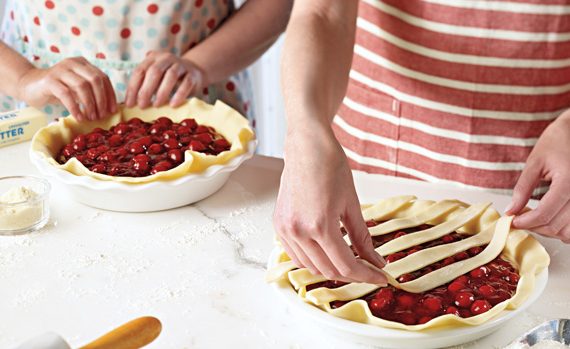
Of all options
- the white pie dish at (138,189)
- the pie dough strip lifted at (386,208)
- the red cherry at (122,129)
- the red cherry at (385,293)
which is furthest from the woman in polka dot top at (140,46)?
the red cherry at (385,293)

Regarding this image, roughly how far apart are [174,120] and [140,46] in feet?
1.16

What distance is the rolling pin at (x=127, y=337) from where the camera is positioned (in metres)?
1.00

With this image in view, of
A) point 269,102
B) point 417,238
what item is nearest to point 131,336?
point 417,238

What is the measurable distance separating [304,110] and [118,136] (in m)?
0.61

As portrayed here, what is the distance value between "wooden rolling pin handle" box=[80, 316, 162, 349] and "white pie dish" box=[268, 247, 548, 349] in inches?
8.5

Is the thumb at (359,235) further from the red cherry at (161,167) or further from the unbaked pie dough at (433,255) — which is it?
the red cherry at (161,167)

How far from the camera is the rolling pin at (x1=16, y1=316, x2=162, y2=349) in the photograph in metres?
1.00

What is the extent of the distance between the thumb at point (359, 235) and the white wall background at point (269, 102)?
2302 mm

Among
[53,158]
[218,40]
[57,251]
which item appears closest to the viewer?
[57,251]

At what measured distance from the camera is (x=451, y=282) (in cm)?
124

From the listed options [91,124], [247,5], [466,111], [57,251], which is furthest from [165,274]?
[247,5]

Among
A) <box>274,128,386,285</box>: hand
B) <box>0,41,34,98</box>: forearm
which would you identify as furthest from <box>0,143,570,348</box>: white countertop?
<box>0,41,34,98</box>: forearm

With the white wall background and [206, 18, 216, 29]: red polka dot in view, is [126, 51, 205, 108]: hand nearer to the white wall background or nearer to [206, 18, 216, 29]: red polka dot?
[206, 18, 216, 29]: red polka dot

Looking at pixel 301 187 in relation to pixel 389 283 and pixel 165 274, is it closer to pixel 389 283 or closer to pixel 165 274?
pixel 389 283
